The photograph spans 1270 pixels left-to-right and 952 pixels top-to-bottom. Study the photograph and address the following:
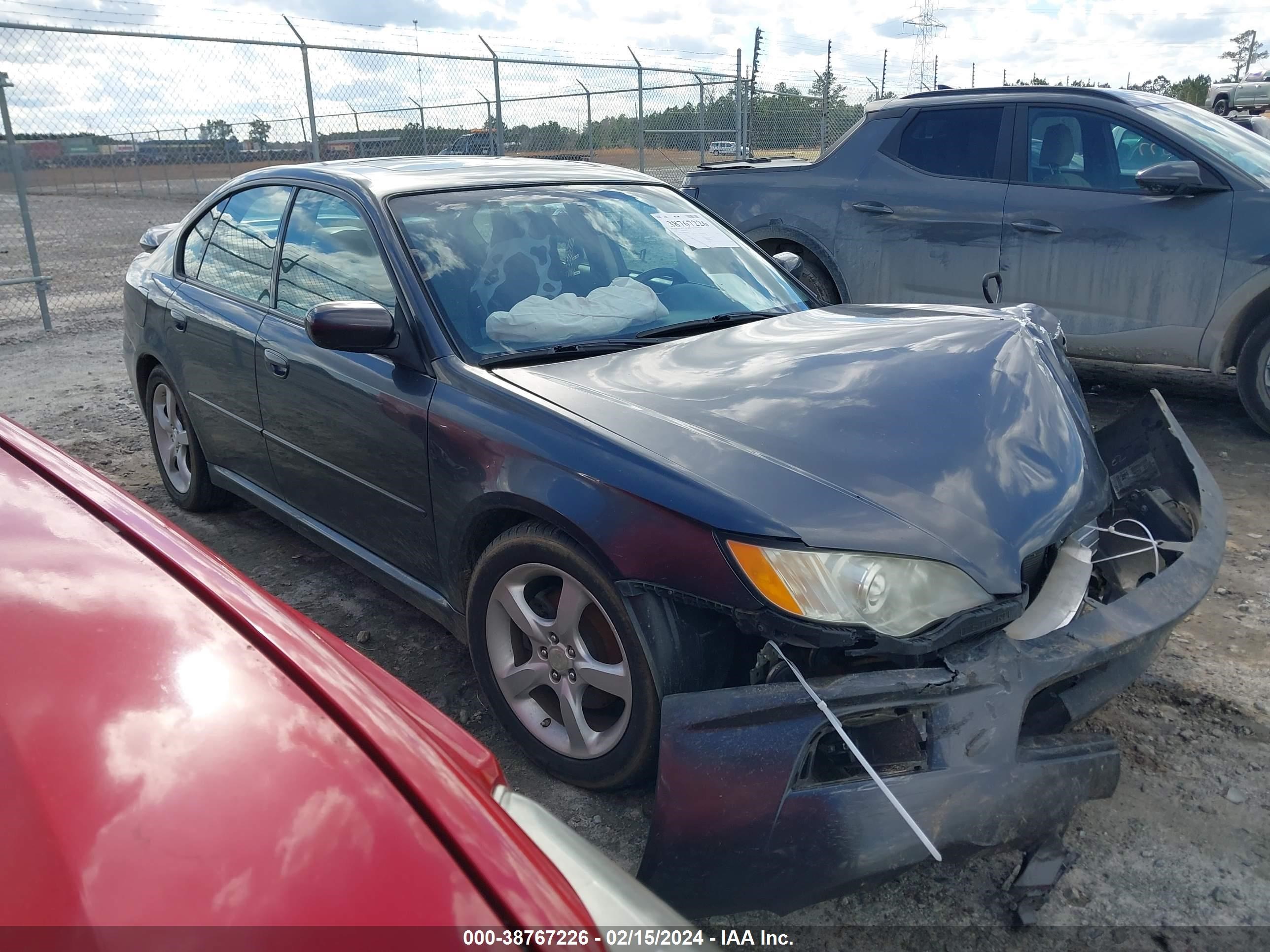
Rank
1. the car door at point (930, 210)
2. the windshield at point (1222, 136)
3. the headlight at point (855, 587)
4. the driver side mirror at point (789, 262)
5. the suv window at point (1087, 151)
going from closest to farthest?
1. the headlight at point (855, 587)
2. the driver side mirror at point (789, 262)
3. the windshield at point (1222, 136)
4. the suv window at point (1087, 151)
5. the car door at point (930, 210)

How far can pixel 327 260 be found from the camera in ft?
10.7

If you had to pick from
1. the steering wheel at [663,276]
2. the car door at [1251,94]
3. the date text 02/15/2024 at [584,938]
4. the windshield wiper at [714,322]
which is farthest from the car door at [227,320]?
the car door at [1251,94]

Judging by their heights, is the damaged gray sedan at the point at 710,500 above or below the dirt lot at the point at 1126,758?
above

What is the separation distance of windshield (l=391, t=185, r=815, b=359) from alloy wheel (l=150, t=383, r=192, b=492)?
190 centimetres

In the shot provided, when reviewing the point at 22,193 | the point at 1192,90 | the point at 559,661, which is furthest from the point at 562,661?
the point at 1192,90

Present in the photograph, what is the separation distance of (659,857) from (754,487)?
2.53 ft

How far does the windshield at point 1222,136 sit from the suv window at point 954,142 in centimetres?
82

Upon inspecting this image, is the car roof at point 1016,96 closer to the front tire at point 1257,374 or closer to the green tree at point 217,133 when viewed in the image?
the front tire at point 1257,374

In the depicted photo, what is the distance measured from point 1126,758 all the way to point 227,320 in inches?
132

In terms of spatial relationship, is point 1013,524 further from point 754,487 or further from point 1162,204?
point 1162,204

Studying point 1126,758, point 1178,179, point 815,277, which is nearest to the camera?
point 1126,758

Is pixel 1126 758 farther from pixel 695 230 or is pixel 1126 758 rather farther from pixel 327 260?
pixel 327 260

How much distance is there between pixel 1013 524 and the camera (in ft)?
7.04

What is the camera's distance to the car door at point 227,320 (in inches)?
140
